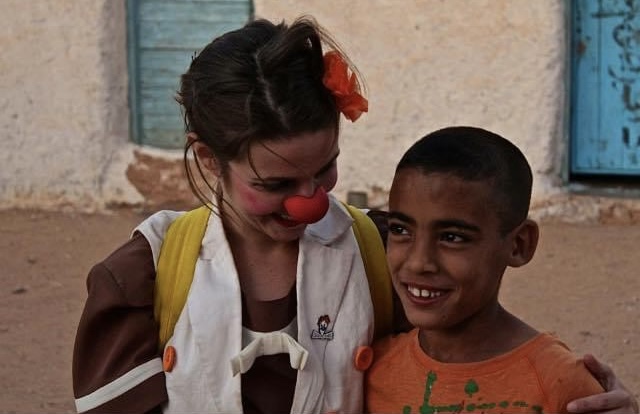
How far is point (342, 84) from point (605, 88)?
18.0ft

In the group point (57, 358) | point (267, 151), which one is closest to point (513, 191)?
point (267, 151)

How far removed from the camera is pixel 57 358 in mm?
5250

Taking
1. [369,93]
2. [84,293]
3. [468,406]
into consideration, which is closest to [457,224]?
[468,406]

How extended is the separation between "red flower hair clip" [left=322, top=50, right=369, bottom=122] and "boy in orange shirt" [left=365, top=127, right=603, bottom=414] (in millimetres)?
151

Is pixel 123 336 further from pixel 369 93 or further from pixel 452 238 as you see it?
pixel 369 93

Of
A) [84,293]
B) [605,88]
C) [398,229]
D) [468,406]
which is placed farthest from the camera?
[605,88]

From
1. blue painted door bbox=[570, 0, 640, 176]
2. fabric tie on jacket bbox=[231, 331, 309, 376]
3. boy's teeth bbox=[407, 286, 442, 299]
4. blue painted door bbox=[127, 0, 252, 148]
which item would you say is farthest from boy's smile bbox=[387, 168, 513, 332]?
blue painted door bbox=[127, 0, 252, 148]

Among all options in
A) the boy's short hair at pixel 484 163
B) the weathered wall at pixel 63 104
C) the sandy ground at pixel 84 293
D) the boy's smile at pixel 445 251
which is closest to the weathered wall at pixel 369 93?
the weathered wall at pixel 63 104

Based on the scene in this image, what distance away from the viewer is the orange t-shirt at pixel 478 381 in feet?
7.20

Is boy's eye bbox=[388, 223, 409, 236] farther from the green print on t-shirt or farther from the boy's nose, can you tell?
the green print on t-shirt

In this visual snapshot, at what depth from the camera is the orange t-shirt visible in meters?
2.20

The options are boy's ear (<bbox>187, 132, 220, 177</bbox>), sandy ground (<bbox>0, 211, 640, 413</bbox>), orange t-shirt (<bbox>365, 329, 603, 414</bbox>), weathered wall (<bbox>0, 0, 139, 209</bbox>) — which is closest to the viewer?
orange t-shirt (<bbox>365, 329, 603, 414</bbox>)

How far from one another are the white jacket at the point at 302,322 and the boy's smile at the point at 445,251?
13 cm

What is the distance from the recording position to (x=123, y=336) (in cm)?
232
